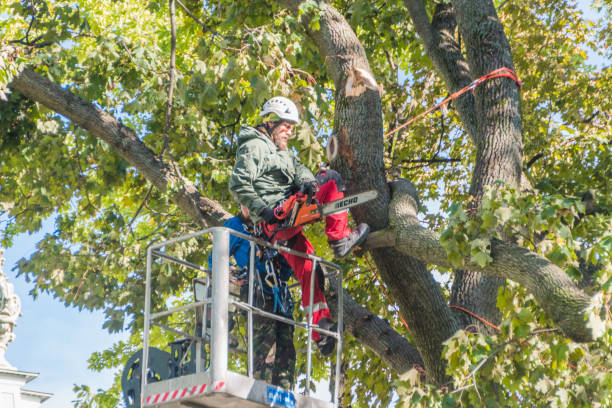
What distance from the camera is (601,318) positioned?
5.17 m

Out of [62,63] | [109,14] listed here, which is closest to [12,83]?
[62,63]

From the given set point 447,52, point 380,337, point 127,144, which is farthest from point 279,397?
point 447,52

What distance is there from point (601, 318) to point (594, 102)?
25.6 ft

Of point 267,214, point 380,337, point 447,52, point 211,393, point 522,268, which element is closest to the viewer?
point 211,393

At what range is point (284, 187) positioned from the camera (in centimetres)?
664

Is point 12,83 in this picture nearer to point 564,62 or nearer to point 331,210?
point 331,210

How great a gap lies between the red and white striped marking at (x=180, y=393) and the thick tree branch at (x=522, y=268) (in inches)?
79.5

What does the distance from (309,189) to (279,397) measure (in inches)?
62.9

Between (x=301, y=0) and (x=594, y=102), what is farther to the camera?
(x=594, y=102)

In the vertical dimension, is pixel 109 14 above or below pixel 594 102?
above

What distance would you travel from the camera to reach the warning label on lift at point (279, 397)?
5.73m

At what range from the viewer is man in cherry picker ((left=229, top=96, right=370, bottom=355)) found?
6.30m

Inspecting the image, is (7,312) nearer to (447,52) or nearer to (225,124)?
(225,124)

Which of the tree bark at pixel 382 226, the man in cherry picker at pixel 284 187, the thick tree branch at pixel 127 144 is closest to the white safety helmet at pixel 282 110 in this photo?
the man in cherry picker at pixel 284 187
